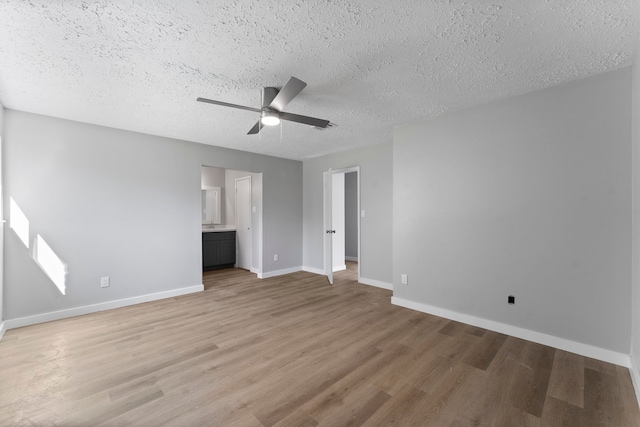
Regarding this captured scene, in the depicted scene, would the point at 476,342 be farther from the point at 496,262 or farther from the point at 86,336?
the point at 86,336

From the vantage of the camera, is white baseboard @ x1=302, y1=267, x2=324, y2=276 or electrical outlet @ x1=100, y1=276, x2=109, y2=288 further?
white baseboard @ x1=302, y1=267, x2=324, y2=276

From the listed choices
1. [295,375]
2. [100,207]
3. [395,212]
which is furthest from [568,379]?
[100,207]

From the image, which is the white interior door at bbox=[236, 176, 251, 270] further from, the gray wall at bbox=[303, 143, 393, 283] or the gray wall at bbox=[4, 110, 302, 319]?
the gray wall at bbox=[303, 143, 393, 283]

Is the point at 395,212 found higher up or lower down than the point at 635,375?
higher up

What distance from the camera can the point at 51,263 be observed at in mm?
3223

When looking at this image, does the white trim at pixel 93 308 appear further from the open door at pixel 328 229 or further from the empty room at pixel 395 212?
the open door at pixel 328 229

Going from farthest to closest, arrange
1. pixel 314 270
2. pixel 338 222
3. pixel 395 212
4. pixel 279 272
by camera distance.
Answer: pixel 338 222
pixel 314 270
pixel 279 272
pixel 395 212

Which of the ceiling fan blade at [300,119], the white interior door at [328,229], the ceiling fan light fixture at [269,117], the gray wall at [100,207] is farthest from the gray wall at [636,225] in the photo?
the gray wall at [100,207]

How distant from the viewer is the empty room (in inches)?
67.1

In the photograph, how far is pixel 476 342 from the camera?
2.62 metres

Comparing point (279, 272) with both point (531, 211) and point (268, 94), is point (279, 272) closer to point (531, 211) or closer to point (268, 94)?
point (268, 94)

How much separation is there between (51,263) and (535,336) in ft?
17.5

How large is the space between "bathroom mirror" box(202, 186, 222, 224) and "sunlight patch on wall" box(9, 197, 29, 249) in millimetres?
3478

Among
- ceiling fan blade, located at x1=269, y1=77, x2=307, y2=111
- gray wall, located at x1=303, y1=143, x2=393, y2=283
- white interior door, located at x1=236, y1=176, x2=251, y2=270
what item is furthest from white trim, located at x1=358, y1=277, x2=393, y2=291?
ceiling fan blade, located at x1=269, y1=77, x2=307, y2=111
